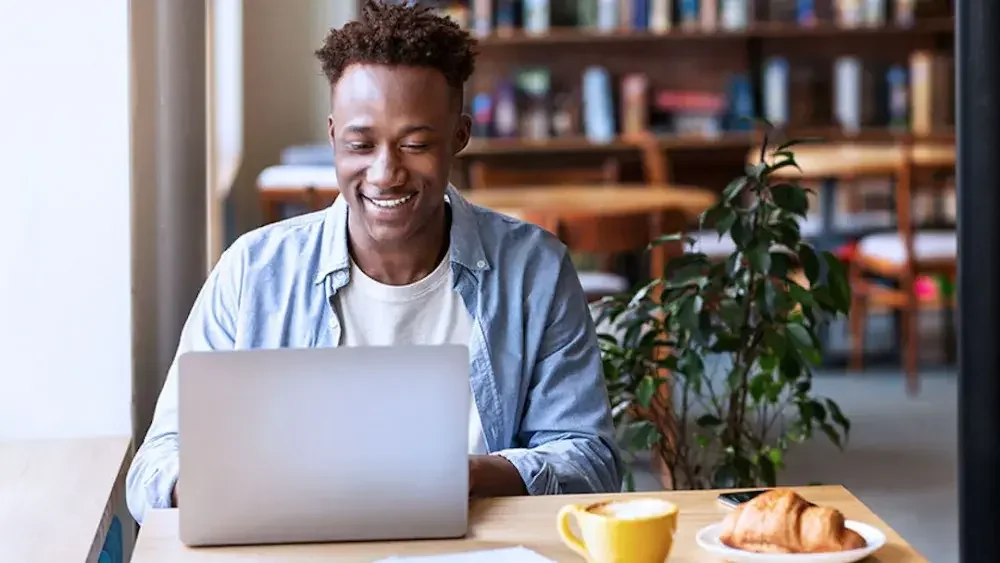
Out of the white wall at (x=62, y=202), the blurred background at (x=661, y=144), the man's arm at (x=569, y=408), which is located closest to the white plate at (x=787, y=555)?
the man's arm at (x=569, y=408)

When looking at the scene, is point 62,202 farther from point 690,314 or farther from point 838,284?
point 838,284

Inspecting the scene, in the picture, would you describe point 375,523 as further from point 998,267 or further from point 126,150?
point 998,267

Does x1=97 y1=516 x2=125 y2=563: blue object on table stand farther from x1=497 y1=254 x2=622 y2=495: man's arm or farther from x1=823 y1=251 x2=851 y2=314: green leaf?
x1=823 y1=251 x2=851 y2=314: green leaf

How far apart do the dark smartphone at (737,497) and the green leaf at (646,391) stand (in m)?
1.08

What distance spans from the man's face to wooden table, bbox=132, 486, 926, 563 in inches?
16.1

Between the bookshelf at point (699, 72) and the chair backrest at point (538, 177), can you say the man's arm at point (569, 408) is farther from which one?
the bookshelf at point (699, 72)

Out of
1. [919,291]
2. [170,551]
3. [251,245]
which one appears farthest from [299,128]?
[170,551]

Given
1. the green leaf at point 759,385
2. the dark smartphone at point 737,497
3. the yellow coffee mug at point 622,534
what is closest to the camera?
the yellow coffee mug at point 622,534

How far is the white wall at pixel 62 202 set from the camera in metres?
2.09

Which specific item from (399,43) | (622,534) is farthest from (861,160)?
(622,534)

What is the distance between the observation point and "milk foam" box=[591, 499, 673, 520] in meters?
1.24

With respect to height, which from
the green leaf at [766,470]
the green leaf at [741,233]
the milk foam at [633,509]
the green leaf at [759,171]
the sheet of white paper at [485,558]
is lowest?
the green leaf at [766,470]

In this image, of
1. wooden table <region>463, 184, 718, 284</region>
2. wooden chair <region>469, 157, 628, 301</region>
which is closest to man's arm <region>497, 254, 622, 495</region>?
wooden chair <region>469, 157, 628, 301</region>

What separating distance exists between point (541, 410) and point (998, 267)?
0.78 meters
